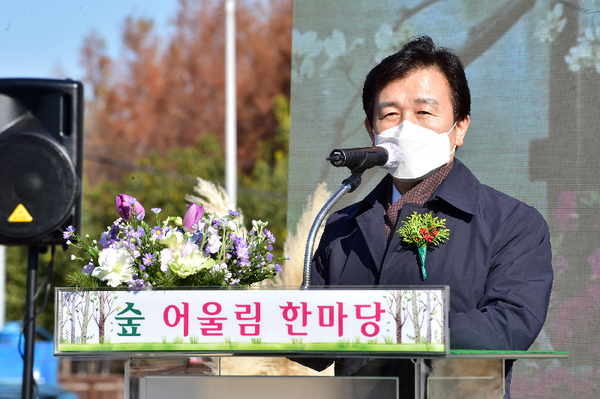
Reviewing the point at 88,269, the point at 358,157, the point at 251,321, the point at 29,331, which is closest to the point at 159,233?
the point at 88,269

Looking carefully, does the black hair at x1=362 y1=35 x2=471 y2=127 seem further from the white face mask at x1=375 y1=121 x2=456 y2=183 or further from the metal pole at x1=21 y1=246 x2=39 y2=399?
the metal pole at x1=21 y1=246 x2=39 y2=399

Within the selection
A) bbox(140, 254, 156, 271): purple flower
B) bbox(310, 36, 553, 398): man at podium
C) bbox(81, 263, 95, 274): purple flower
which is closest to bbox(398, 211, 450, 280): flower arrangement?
bbox(310, 36, 553, 398): man at podium

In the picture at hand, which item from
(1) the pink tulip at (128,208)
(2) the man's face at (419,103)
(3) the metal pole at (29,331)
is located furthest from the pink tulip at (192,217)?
(3) the metal pole at (29,331)

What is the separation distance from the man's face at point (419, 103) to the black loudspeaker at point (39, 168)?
1843 mm

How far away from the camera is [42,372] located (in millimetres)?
7871

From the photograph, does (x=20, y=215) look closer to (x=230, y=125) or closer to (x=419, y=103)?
(x=419, y=103)

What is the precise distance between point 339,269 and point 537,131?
1314 mm

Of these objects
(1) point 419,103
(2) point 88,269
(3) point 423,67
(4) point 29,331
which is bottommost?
(4) point 29,331

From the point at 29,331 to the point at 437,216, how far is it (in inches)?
80.8

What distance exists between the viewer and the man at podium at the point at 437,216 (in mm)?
1955

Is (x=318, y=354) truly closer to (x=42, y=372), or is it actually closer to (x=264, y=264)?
(x=264, y=264)

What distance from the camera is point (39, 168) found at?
358cm

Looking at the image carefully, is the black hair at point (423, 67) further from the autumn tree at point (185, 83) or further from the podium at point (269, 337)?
the autumn tree at point (185, 83)

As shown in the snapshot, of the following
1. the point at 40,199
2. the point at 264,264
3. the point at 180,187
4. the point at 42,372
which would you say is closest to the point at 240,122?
the point at 180,187
